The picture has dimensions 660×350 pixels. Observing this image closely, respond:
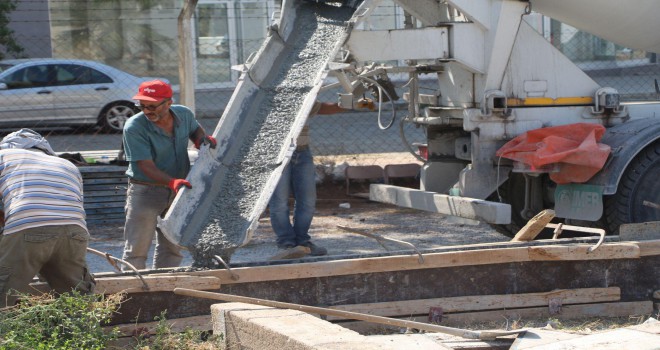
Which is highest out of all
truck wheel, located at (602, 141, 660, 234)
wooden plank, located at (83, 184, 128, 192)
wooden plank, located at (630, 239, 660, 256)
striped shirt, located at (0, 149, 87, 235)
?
striped shirt, located at (0, 149, 87, 235)

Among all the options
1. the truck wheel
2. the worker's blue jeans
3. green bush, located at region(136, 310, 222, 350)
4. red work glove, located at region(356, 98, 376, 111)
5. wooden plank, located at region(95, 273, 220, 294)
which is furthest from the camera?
red work glove, located at region(356, 98, 376, 111)

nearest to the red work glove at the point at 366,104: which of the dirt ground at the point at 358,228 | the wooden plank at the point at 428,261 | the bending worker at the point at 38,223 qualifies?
the dirt ground at the point at 358,228

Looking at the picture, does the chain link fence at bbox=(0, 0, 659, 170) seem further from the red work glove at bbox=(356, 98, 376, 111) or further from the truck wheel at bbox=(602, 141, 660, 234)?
the truck wheel at bbox=(602, 141, 660, 234)

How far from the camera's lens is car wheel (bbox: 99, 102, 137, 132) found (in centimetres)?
1520

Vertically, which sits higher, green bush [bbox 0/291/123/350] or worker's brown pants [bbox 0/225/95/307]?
worker's brown pants [bbox 0/225/95/307]

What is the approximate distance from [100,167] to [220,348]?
196 inches

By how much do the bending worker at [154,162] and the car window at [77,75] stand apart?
970cm

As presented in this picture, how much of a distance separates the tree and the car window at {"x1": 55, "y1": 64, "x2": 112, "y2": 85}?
226 cm

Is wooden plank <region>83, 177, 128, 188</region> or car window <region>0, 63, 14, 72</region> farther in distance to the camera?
car window <region>0, 63, 14, 72</region>

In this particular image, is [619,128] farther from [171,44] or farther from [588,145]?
[171,44]

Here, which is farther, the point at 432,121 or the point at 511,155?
the point at 432,121

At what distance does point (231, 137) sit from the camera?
6613mm

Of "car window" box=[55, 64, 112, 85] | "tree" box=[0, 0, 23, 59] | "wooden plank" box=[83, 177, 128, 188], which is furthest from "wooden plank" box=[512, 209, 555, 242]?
"tree" box=[0, 0, 23, 59]

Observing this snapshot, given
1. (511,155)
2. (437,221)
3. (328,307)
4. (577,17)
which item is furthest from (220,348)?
(437,221)
